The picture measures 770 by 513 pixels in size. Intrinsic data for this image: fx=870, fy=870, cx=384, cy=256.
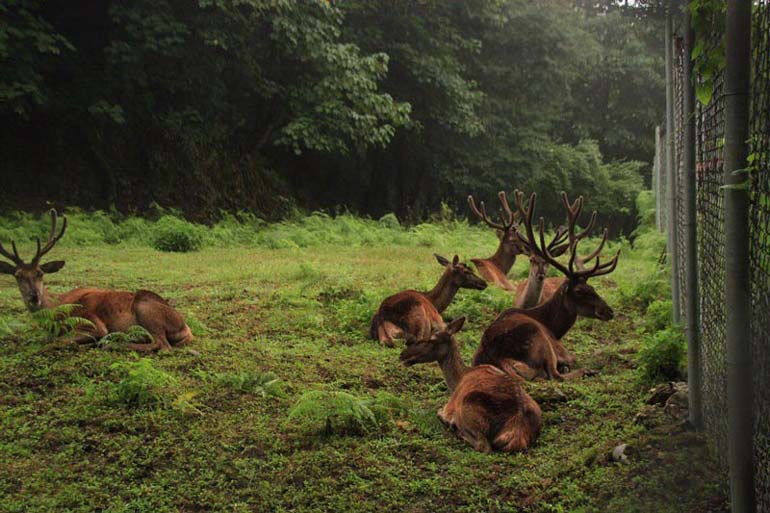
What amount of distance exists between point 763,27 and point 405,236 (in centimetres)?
1654

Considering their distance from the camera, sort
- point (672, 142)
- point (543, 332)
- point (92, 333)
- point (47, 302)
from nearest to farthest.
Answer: point (543, 332) < point (92, 333) < point (672, 142) < point (47, 302)

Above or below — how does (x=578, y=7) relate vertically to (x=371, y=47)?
above

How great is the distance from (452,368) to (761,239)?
3.14 metres

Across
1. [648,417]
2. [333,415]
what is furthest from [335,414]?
[648,417]

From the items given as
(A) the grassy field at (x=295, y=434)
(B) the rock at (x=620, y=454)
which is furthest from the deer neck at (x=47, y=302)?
(B) the rock at (x=620, y=454)

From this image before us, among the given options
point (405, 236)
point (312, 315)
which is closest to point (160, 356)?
point (312, 315)

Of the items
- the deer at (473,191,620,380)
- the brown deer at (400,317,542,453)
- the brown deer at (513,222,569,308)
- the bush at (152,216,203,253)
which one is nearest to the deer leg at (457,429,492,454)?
the brown deer at (400,317,542,453)

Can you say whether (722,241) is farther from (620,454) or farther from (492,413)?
(492,413)

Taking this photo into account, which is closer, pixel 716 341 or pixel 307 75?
pixel 716 341

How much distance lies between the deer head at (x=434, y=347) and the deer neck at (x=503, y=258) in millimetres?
Answer: 6211

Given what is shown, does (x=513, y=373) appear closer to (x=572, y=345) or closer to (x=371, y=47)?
(x=572, y=345)

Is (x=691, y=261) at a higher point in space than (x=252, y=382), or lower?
higher

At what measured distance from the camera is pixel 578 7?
32.6 metres

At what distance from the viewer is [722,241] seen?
3.87m
